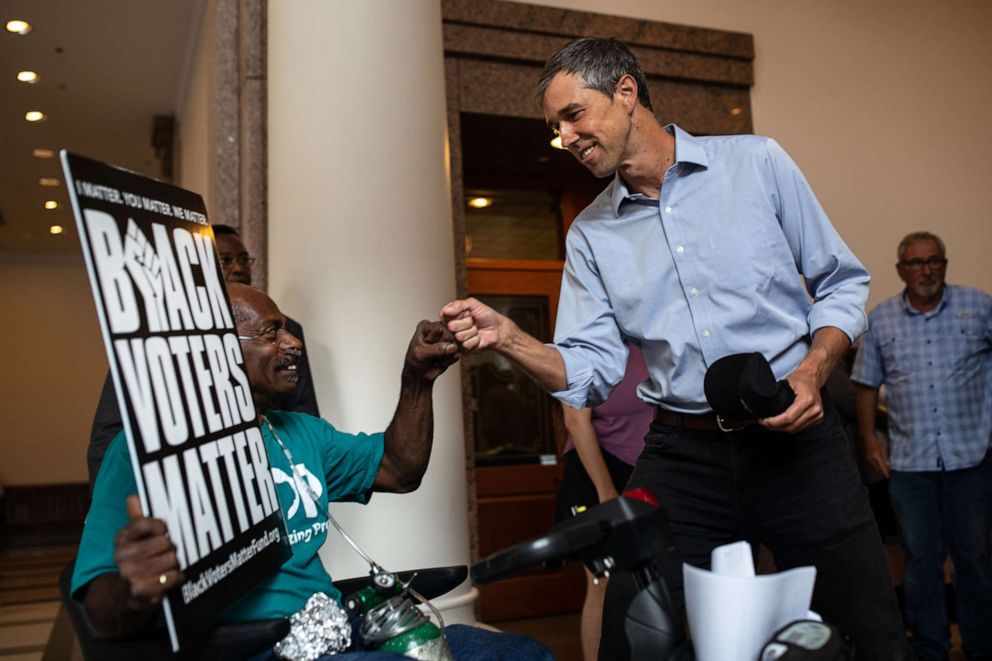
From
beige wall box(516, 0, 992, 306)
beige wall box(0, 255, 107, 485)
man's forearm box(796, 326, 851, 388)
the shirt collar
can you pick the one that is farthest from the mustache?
beige wall box(0, 255, 107, 485)

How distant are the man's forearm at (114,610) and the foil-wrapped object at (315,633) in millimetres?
259

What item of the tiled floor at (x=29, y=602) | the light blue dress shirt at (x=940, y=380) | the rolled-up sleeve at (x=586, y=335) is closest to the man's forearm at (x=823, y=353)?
the rolled-up sleeve at (x=586, y=335)

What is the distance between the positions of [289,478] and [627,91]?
3.44ft

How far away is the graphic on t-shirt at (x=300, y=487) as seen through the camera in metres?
1.91

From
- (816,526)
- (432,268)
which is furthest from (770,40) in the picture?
(816,526)

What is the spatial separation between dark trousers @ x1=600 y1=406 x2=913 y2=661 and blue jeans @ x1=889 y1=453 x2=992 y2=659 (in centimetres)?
256

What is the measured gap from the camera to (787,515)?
1.79 m

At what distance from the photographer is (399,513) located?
10.7ft

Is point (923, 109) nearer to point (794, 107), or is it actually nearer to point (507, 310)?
point (794, 107)

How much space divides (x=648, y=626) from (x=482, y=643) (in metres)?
0.59

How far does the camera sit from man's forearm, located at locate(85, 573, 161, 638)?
1364 millimetres

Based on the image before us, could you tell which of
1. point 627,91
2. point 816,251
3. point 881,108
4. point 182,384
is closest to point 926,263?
point 881,108

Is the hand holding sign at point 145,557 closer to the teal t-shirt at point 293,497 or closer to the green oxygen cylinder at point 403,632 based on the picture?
the teal t-shirt at point 293,497

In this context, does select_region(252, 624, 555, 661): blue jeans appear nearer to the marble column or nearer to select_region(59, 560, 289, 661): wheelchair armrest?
select_region(59, 560, 289, 661): wheelchair armrest
